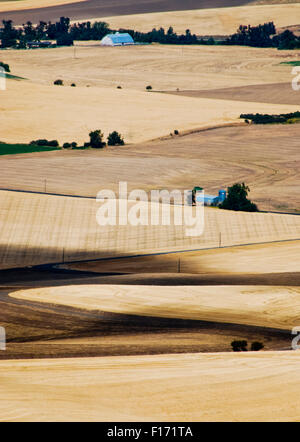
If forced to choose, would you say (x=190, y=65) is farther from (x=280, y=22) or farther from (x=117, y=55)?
(x=280, y=22)

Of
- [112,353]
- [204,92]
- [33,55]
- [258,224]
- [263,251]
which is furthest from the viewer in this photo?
[33,55]

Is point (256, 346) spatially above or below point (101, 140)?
above

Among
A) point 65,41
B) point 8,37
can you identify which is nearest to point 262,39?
point 65,41

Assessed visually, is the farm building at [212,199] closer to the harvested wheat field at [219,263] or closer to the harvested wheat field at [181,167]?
the harvested wheat field at [181,167]

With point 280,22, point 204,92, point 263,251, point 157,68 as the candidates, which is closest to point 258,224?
point 263,251

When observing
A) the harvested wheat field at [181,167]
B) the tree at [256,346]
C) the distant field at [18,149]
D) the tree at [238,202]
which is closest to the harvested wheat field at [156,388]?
the tree at [256,346]

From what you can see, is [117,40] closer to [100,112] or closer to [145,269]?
[100,112]
